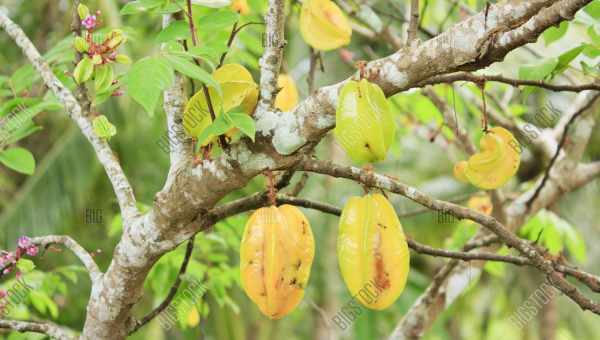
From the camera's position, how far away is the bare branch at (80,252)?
6.06 ft

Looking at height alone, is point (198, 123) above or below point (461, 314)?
above

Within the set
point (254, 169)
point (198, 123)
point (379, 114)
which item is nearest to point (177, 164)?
point (198, 123)

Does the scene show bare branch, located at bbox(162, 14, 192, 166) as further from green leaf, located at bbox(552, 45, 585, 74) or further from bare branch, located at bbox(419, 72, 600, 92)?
green leaf, located at bbox(552, 45, 585, 74)

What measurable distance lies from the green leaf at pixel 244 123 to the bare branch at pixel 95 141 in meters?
0.48

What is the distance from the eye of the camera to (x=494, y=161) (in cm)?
179

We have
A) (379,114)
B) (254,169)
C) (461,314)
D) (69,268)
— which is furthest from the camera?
(461,314)

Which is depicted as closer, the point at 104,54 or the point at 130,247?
the point at 130,247

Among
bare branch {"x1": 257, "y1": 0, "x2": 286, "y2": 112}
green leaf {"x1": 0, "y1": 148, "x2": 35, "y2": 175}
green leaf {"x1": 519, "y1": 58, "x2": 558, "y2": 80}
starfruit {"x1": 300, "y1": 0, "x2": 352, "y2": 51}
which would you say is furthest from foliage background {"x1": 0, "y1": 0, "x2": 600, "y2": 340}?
bare branch {"x1": 257, "y1": 0, "x2": 286, "y2": 112}

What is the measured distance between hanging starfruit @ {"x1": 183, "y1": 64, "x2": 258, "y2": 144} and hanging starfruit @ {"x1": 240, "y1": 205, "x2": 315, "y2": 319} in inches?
8.3

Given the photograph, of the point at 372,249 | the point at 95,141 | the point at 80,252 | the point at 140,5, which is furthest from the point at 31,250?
the point at 372,249

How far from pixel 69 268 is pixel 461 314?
359 inches

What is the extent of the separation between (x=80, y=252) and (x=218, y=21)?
0.71 m

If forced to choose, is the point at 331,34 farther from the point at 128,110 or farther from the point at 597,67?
the point at 128,110

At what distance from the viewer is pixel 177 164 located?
1717mm
